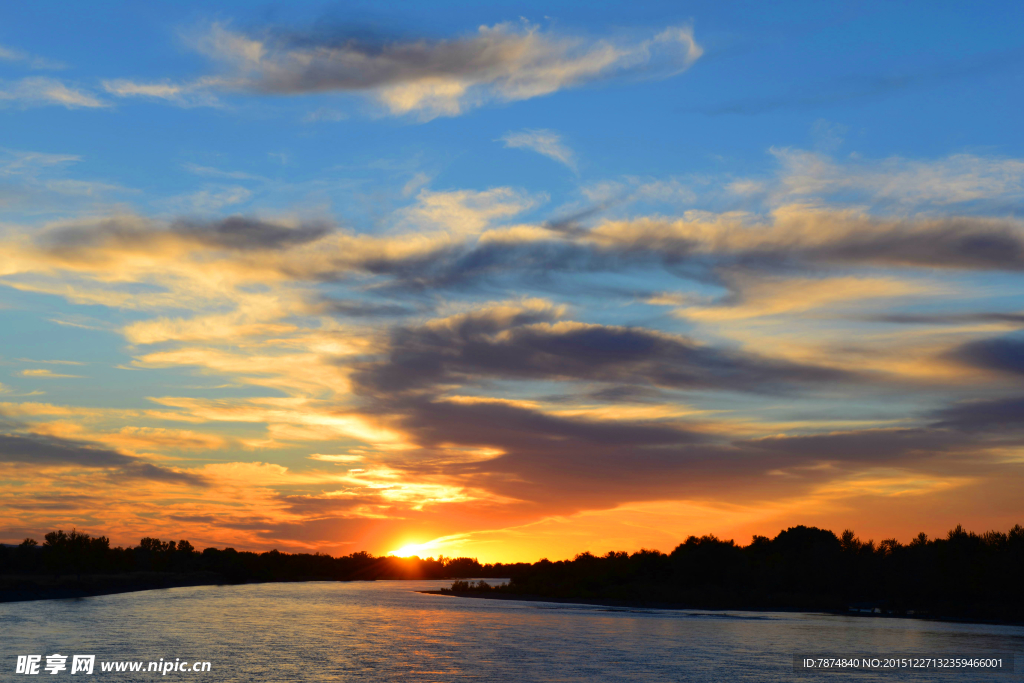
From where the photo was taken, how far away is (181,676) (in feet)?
199

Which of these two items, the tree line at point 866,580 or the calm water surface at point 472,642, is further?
the tree line at point 866,580

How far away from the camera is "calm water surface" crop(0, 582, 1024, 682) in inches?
2677

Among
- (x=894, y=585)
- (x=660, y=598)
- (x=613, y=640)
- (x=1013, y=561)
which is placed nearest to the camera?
(x=613, y=640)

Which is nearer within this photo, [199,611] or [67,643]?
[67,643]

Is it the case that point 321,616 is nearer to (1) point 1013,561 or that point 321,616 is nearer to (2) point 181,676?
(2) point 181,676

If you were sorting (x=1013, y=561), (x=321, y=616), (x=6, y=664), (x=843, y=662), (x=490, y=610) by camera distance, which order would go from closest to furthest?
(x=6, y=664)
(x=843, y=662)
(x=321, y=616)
(x=1013, y=561)
(x=490, y=610)

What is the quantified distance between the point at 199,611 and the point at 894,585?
138759 millimetres

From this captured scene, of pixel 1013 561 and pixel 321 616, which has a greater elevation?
pixel 1013 561

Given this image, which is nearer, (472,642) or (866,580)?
(472,642)

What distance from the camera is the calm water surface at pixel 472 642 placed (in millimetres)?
68000

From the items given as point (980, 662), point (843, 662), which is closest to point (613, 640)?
point (843, 662)

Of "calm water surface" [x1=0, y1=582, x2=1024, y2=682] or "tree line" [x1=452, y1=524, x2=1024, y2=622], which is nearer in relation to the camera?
"calm water surface" [x1=0, y1=582, x2=1024, y2=682]

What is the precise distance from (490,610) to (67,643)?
297ft

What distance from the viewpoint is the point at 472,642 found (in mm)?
93125
